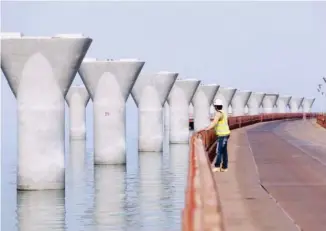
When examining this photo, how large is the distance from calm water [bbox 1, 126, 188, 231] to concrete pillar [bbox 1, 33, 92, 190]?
0.90 meters

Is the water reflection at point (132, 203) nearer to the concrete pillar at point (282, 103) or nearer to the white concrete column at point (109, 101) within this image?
the white concrete column at point (109, 101)

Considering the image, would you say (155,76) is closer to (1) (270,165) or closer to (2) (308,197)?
(1) (270,165)

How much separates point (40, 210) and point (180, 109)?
47068 mm

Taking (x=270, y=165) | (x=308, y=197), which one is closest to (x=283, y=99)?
(x=270, y=165)

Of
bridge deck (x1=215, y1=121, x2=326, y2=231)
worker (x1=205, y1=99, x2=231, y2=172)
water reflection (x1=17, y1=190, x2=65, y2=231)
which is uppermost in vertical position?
worker (x1=205, y1=99, x2=231, y2=172)

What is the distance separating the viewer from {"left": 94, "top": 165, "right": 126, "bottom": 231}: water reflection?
24.6 m

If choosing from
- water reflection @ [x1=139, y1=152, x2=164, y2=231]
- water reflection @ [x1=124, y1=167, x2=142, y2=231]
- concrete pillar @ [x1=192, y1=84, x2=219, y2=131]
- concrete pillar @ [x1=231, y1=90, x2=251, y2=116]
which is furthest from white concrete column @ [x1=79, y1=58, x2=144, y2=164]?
concrete pillar @ [x1=231, y1=90, x2=251, y2=116]

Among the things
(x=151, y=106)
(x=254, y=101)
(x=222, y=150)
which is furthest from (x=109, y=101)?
(x=254, y=101)

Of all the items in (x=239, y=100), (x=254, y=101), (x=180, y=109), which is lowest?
(x=180, y=109)

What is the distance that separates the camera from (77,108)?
287 ft

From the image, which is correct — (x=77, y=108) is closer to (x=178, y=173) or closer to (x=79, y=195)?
(x=178, y=173)

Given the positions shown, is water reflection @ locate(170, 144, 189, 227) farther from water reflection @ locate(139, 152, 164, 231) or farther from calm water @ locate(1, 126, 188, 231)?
water reflection @ locate(139, 152, 164, 231)

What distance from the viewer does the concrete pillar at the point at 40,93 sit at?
30.5 m

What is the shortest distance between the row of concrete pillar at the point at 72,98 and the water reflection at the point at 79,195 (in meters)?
1.25
